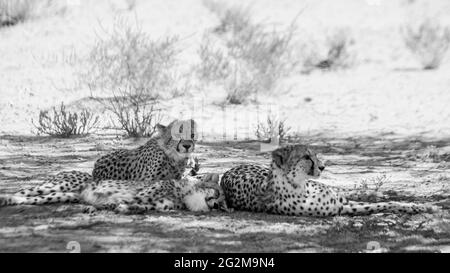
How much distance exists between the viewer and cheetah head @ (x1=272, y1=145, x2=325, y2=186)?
652 centimetres

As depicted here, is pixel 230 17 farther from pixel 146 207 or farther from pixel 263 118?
pixel 146 207

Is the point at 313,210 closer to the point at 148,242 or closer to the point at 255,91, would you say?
the point at 148,242

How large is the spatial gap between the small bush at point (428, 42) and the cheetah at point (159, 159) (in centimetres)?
806

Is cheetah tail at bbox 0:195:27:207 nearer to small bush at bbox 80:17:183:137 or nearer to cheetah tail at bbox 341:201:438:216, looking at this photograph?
cheetah tail at bbox 341:201:438:216

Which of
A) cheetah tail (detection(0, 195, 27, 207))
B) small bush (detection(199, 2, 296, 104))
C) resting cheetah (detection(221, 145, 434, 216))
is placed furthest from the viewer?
small bush (detection(199, 2, 296, 104))

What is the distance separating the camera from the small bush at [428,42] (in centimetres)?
1476

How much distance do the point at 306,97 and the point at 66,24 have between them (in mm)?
4525

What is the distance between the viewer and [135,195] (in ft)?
22.0

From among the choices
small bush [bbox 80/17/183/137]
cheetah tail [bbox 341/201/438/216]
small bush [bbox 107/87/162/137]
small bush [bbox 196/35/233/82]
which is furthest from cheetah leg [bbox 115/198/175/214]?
small bush [bbox 196/35/233/82]

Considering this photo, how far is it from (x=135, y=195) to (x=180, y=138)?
2.26ft

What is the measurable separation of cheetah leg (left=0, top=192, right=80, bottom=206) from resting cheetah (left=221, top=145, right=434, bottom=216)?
47.7 inches

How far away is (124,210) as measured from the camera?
21.1 ft
